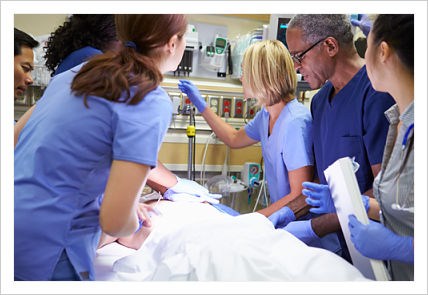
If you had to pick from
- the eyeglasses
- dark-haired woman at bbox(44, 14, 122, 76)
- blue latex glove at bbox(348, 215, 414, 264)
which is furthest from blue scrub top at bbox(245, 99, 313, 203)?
dark-haired woman at bbox(44, 14, 122, 76)

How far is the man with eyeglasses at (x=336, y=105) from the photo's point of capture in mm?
1307

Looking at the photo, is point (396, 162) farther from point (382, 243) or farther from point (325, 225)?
point (325, 225)

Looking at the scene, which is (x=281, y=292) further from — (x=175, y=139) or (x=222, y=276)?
(x=175, y=139)

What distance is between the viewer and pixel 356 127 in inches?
54.2

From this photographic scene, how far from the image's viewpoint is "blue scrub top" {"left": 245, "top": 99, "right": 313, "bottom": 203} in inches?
63.1

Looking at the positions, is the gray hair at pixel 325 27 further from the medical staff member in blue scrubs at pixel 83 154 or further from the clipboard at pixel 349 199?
the medical staff member in blue scrubs at pixel 83 154

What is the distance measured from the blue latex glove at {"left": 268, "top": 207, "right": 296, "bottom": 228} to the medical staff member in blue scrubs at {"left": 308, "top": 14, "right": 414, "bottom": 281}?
1.69ft

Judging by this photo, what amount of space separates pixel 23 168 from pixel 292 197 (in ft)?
3.75

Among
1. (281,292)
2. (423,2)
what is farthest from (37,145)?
(423,2)

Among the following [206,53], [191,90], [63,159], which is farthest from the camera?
[206,53]

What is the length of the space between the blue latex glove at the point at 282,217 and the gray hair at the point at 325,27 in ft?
2.57

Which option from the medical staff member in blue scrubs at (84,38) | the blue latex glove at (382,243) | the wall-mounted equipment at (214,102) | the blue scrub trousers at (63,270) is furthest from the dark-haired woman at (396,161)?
the wall-mounted equipment at (214,102)

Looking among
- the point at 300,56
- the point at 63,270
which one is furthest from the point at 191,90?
the point at 63,270

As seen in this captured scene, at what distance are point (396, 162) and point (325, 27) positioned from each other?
830 millimetres
